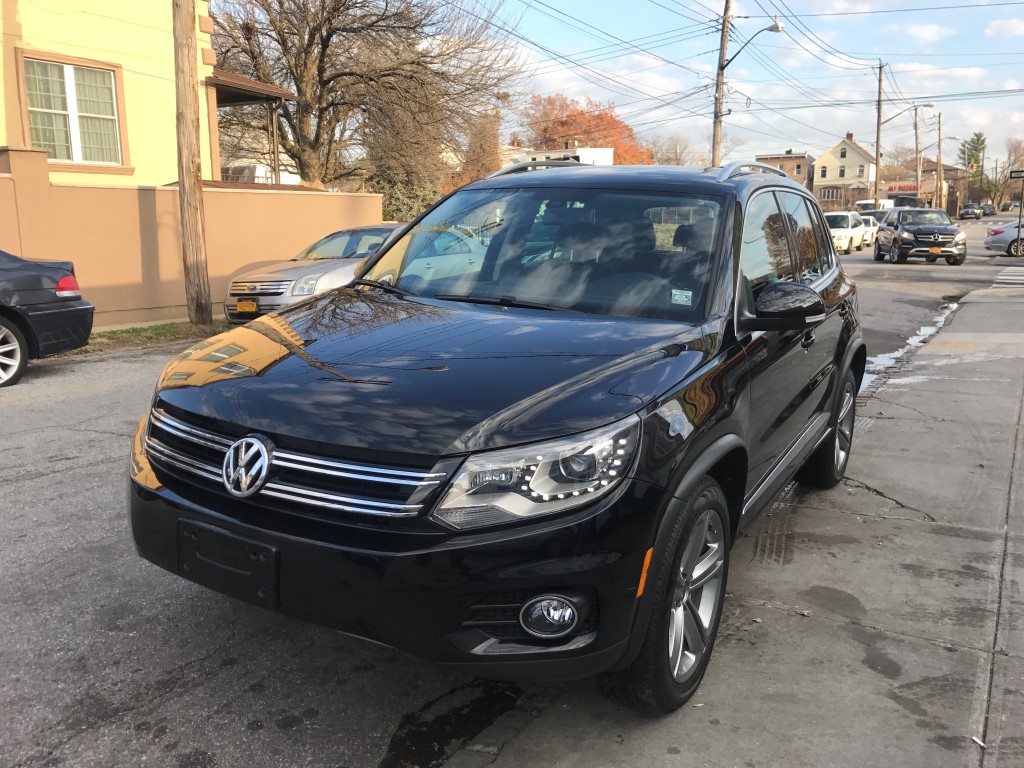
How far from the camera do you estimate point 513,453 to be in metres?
2.29

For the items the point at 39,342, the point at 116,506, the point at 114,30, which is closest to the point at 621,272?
the point at 116,506

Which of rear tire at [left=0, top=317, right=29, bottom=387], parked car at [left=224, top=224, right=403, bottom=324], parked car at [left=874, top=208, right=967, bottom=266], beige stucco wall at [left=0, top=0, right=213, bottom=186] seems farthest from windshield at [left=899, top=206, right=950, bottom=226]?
rear tire at [left=0, top=317, right=29, bottom=387]

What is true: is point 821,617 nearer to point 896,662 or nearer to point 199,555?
point 896,662

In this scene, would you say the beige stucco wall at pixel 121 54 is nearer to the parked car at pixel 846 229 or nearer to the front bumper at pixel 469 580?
the front bumper at pixel 469 580

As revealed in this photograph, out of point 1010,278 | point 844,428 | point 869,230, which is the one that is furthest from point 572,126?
point 844,428

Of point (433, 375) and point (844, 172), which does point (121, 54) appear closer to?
point (433, 375)

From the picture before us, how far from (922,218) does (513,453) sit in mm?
29444

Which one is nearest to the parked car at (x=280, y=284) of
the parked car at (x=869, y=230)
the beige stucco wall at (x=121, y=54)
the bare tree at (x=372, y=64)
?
the beige stucco wall at (x=121, y=54)

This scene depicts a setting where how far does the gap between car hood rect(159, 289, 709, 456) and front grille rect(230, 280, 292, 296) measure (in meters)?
7.85

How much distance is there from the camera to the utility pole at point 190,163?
1174 centimetres

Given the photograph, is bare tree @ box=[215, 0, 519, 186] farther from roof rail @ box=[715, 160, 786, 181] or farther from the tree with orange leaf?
the tree with orange leaf

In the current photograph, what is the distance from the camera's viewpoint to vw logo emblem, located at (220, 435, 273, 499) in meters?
2.41

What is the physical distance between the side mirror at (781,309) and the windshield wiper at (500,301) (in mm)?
730

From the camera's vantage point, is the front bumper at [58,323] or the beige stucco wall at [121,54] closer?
the front bumper at [58,323]
